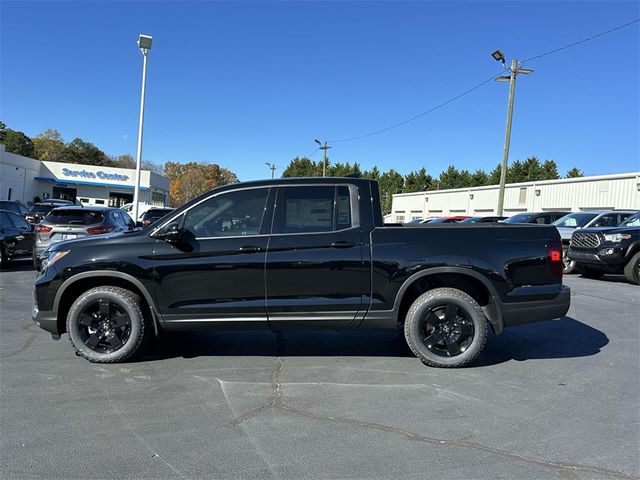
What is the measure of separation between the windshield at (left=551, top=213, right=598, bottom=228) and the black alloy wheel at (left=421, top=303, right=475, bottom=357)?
39.9 ft

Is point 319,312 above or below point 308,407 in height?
above

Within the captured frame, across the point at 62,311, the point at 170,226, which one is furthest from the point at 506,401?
the point at 62,311

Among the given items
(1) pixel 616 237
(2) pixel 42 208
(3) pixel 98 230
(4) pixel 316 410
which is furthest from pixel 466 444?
(2) pixel 42 208

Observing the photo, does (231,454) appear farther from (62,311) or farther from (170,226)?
(62,311)

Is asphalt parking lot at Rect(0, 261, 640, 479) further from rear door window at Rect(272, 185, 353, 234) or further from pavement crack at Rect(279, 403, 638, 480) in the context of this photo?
rear door window at Rect(272, 185, 353, 234)

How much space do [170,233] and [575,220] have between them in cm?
1484

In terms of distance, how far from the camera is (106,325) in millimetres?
5266

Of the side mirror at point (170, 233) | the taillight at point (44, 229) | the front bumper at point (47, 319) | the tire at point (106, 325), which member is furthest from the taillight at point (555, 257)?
the taillight at point (44, 229)

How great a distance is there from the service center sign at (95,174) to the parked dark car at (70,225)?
163 ft

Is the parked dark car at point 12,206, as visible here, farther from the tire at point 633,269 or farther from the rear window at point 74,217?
the tire at point 633,269

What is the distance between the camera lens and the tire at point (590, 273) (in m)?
13.5

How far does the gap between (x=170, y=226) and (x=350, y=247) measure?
1868mm

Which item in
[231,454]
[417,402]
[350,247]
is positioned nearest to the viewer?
[231,454]

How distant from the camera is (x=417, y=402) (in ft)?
14.2
